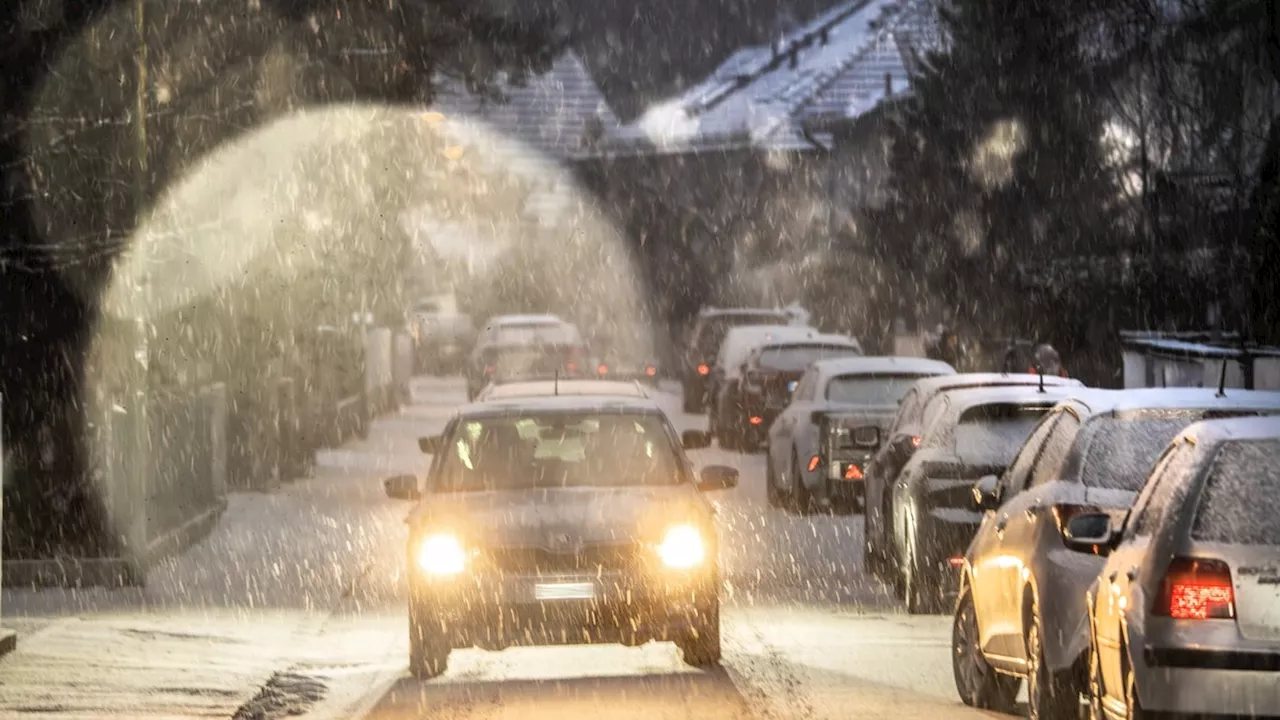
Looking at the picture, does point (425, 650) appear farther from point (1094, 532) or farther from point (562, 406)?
point (1094, 532)

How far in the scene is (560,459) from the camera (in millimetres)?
13305

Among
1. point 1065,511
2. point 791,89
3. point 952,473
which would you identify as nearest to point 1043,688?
point 1065,511

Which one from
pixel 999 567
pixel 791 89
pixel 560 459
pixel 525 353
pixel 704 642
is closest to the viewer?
pixel 999 567

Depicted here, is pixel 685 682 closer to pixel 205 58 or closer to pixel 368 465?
pixel 205 58

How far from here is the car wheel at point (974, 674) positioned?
11078mm

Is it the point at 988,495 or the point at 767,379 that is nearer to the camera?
the point at 988,495

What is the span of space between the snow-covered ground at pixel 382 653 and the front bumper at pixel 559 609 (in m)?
0.28

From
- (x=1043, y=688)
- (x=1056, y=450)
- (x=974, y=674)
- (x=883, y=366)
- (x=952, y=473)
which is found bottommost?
(x=974, y=674)

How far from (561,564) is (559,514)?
33cm

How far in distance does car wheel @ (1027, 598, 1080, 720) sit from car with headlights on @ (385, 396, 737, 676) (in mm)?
2665

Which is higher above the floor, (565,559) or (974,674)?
(565,559)

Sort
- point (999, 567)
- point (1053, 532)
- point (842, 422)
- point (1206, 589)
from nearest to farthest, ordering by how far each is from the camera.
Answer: point (1206, 589) → point (1053, 532) → point (999, 567) → point (842, 422)

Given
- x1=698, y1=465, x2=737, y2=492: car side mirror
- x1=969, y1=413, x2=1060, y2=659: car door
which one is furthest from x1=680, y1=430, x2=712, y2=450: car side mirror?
x1=969, y1=413, x2=1060, y2=659: car door

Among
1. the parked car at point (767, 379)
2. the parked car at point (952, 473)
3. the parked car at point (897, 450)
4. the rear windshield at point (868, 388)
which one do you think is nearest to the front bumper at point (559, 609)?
the parked car at point (952, 473)
